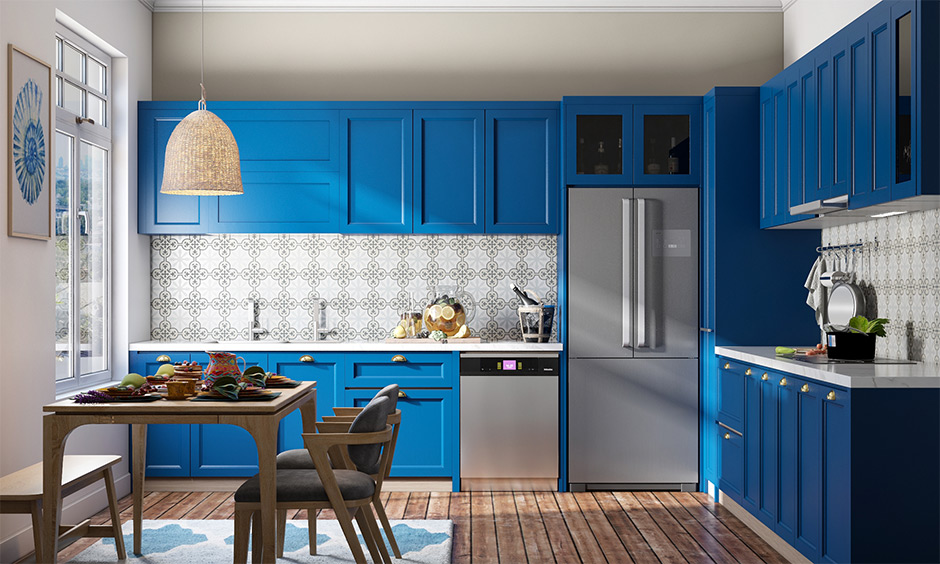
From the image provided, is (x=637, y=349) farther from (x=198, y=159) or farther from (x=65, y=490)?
(x=65, y=490)

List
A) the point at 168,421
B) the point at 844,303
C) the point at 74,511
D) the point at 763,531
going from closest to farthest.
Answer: the point at 168,421
the point at 763,531
the point at 844,303
the point at 74,511

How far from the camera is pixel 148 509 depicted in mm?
4250

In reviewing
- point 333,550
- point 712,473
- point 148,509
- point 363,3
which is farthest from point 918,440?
point 363,3

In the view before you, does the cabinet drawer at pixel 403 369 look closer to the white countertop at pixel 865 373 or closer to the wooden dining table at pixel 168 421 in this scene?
the wooden dining table at pixel 168 421

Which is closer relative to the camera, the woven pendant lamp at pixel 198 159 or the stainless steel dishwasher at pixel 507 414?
the woven pendant lamp at pixel 198 159

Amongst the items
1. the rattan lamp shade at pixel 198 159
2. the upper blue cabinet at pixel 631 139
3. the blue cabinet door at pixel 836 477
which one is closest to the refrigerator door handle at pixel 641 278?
the upper blue cabinet at pixel 631 139

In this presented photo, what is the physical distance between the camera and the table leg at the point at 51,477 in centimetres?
278

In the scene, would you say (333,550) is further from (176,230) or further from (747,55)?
(747,55)

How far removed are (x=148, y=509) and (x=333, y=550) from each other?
1.40m

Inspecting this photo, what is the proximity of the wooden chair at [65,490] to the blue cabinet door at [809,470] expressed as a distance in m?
3.02

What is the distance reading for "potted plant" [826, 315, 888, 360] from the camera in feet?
11.1

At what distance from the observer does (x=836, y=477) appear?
2918mm

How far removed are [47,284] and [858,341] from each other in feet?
12.9

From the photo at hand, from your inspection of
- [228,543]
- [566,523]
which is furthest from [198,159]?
[566,523]
